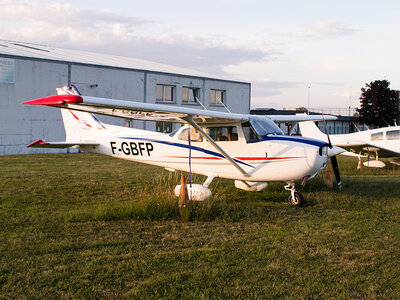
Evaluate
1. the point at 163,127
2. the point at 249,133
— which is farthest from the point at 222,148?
the point at 163,127

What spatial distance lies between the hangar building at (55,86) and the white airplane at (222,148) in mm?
12815

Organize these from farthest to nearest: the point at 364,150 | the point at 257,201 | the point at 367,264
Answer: the point at 364,150
the point at 257,201
the point at 367,264

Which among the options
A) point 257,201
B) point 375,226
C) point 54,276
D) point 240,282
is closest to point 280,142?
point 257,201

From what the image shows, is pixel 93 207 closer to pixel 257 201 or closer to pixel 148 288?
pixel 257 201

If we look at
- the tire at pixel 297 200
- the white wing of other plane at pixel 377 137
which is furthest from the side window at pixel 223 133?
the white wing of other plane at pixel 377 137

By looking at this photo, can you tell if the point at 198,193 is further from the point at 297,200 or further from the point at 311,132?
the point at 311,132

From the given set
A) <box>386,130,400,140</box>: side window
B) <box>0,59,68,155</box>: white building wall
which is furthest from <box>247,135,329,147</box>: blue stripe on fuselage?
<box>0,59,68,155</box>: white building wall

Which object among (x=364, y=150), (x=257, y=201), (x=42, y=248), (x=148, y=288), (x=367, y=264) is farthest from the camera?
(x=364, y=150)

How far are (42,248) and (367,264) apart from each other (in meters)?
4.00

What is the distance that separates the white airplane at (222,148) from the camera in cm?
829

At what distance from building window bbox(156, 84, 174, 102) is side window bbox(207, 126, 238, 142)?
751 inches

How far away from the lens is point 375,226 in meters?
6.98

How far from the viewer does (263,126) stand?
9164mm

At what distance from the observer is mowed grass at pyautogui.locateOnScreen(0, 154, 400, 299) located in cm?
429
